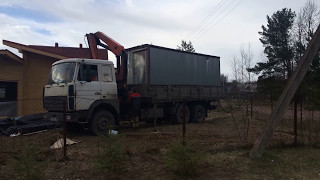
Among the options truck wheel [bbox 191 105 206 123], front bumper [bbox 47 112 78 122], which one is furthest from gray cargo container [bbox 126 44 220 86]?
front bumper [bbox 47 112 78 122]

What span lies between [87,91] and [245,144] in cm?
562

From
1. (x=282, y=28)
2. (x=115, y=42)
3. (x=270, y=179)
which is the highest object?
(x=282, y=28)

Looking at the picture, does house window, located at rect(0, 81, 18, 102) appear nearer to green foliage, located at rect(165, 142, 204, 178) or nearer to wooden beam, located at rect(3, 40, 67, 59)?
wooden beam, located at rect(3, 40, 67, 59)

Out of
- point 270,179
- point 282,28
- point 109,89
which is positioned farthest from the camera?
point 282,28

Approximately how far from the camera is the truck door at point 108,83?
11.3 meters

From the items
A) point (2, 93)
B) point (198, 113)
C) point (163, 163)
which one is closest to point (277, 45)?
point (198, 113)

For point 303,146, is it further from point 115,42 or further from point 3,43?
point 3,43

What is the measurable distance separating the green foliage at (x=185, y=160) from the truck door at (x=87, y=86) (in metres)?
5.72

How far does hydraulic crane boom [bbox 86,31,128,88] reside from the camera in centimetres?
1305

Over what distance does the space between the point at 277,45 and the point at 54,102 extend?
31.1m

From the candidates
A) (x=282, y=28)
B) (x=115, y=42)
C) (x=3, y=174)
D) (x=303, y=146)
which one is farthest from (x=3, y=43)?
(x=282, y=28)

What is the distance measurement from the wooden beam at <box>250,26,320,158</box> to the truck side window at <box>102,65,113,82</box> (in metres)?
6.30

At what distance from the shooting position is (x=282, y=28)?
36875 mm

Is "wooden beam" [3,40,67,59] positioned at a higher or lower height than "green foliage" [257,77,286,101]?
higher
